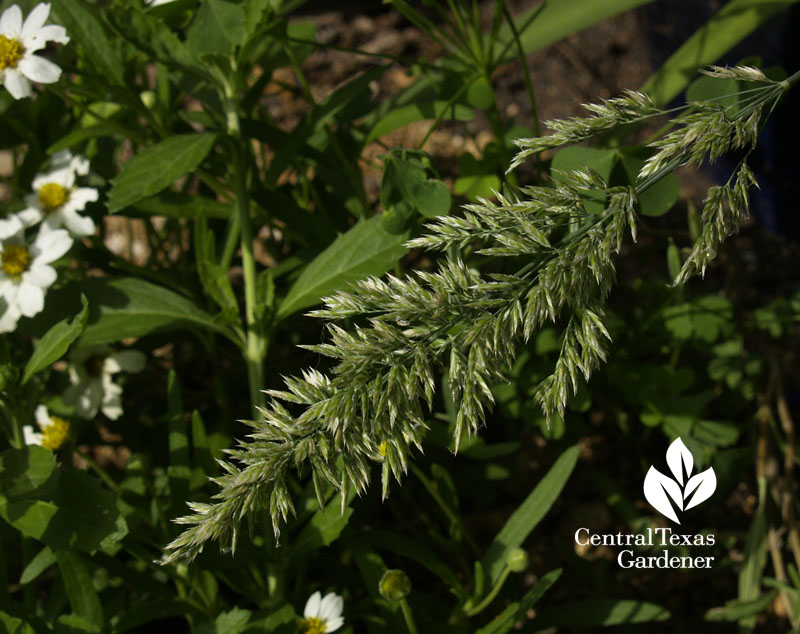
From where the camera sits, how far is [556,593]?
4.85ft

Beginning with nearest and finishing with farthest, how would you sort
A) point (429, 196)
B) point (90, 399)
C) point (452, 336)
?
point (452, 336) → point (429, 196) → point (90, 399)

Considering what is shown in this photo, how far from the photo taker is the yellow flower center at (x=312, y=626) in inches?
41.2

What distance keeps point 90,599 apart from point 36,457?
21 centimetres

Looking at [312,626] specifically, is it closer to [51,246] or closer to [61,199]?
[51,246]

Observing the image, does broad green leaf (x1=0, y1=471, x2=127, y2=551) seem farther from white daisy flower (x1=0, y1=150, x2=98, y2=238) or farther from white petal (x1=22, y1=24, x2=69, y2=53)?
white petal (x1=22, y1=24, x2=69, y2=53)

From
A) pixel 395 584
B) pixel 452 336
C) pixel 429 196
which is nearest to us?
pixel 452 336

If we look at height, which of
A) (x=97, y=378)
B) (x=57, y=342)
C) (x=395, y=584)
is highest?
(x=57, y=342)

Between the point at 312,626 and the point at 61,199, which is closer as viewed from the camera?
the point at 312,626

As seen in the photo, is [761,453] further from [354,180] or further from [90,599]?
[90,599]

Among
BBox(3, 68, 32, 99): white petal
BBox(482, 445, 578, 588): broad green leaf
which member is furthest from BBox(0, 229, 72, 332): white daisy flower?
BBox(482, 445, 578, 588): broad green leaf

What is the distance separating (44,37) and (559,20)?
865 millimetres

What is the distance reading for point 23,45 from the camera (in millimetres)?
1140

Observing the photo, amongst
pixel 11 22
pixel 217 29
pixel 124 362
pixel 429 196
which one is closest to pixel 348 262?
pixel 429 196

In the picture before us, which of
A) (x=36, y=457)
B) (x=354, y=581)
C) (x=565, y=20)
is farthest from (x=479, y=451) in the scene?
(x=565, y=20)
